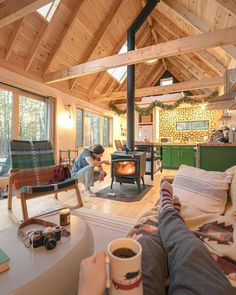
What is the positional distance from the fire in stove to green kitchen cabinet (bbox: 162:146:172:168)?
2.67 metres

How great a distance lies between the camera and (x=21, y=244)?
103cm

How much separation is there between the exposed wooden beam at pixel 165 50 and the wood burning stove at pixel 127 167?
5.57 ft

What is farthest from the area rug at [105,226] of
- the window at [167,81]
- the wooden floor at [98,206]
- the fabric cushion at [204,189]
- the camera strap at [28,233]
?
the window at [167,81]

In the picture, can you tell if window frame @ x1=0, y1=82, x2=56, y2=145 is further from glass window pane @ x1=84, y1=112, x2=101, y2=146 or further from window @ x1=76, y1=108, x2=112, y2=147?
glass window pane @ x1=84, y1=112, x2=101, y2=146

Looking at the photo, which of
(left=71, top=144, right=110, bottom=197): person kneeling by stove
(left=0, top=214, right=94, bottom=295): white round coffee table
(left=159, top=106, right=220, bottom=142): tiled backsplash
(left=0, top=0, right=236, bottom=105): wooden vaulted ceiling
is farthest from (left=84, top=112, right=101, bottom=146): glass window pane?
(left=0, top=214, right=94, bottom=295): white round coffee table

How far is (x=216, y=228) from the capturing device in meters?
1.11

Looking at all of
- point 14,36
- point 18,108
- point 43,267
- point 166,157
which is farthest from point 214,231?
point 166,157

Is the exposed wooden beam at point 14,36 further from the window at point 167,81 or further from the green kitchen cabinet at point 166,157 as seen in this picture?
the window at point 167,81

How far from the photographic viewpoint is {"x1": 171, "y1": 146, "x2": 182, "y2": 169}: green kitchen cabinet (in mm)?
5578

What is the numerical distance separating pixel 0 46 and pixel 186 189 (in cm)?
380

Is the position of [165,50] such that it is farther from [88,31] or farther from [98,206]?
[98,206]

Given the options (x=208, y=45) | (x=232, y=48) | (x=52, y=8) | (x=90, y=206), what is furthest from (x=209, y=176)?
(x=52, y=8)

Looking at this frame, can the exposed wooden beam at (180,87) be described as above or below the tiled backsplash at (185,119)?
above

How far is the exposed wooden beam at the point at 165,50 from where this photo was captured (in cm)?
237
